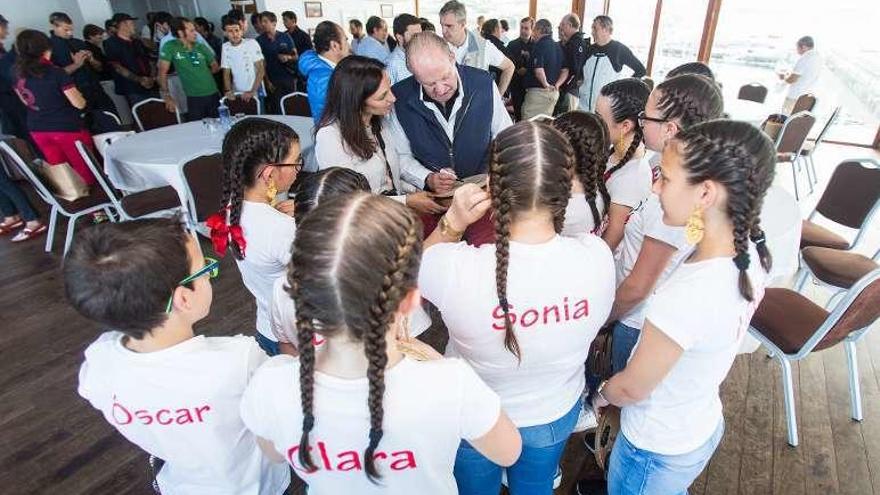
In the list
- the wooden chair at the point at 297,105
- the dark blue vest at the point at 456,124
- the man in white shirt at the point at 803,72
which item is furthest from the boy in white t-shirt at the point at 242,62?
the man in white shirt at the point at 803,72

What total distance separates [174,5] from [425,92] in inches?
330

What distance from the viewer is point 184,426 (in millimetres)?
967

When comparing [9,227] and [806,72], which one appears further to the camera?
[806,72]

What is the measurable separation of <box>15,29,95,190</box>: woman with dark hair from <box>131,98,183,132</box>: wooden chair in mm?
682

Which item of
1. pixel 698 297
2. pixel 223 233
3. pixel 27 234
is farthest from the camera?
pixel 27 234

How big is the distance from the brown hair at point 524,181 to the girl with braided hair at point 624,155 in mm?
615

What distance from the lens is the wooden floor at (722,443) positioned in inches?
71.3

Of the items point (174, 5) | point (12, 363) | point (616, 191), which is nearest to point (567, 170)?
point (616, 191)

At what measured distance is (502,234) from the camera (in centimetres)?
93

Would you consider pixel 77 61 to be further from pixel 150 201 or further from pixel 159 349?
pixel 159 349

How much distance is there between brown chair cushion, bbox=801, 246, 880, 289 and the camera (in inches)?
91.6

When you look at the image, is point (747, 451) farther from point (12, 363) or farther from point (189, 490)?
point (12, 363)

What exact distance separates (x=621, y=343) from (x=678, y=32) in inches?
287

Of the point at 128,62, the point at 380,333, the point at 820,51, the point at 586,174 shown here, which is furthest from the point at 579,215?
the point at 820,51
